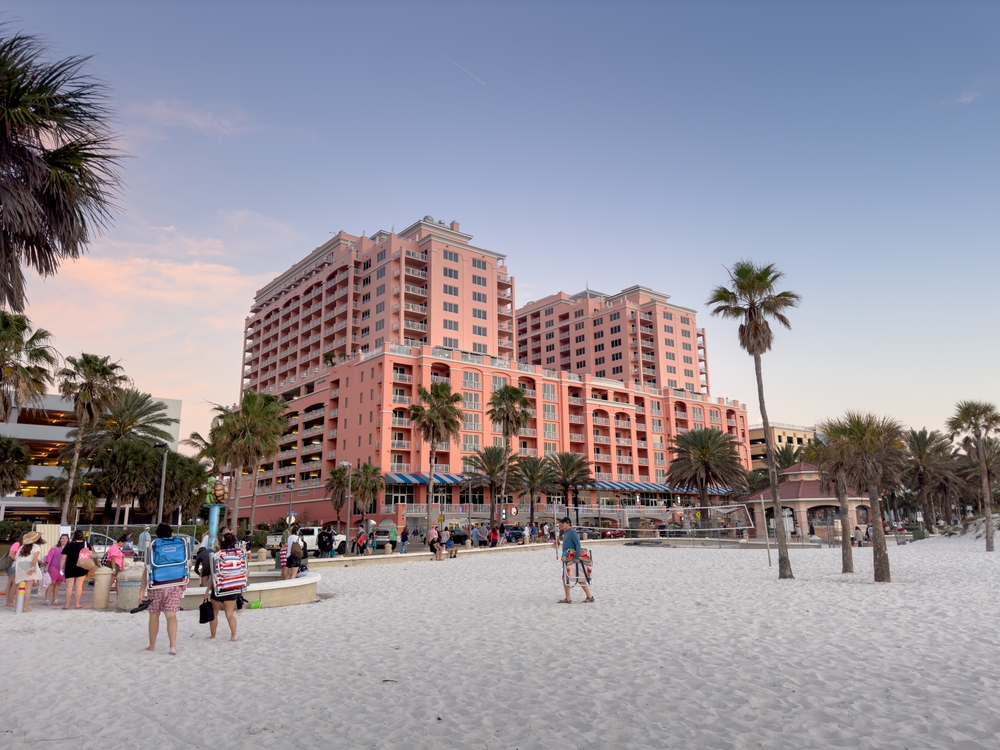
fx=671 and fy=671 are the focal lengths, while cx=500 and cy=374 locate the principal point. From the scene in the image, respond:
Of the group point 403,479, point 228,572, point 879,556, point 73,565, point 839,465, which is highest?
point 403,479

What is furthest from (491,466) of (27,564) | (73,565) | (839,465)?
(27,564)

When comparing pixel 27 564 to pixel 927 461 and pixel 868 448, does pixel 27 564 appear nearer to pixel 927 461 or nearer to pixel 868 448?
pixel 868 448

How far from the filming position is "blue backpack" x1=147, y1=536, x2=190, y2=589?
10.2 m

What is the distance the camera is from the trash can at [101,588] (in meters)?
16.0

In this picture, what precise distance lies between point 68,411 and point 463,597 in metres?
61.5

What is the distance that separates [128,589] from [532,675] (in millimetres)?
11509

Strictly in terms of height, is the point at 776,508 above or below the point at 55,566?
above

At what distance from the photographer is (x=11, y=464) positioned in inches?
1837

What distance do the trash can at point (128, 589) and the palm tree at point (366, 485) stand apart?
4628 cm

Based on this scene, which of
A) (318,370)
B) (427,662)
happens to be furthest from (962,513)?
(427,662)

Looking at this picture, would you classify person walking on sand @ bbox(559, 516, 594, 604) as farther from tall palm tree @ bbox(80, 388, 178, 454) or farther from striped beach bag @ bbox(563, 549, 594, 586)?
tall palm tree @ bbox(80, 388, 178, 454)

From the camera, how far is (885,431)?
68.6 feet

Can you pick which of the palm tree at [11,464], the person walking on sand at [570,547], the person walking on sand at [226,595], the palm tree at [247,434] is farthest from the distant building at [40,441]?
the person walking on sand at [226,595]

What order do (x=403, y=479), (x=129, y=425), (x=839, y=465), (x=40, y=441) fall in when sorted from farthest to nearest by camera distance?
1. (x=403, y=479)
2. (x=40, y=441)
3. (x=129, y=425)
4. (x=839, y=465)
